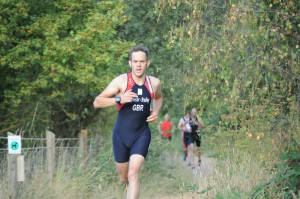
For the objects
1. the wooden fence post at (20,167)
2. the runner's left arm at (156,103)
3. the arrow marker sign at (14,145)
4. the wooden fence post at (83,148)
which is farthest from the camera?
the wooden fence post at (83,148)

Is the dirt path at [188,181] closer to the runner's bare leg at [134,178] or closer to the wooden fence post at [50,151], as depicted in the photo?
the runner's bare leg at [134,178]

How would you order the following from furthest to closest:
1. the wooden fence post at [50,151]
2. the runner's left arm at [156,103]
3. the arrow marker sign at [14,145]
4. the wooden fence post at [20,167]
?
the wooden fence post at [50,151] → the wooden fence post at [20,167] → the arrow marker sign at [14,145] → the runner's left arm at [156,103]

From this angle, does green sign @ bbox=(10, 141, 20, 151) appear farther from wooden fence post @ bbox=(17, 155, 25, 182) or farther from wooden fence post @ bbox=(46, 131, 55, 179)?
wooden fence post @ bbox=(46, 131, 55, 179)

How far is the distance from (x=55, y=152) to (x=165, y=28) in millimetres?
4261

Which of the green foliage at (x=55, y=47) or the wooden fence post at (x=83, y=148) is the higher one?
the green foliage at (x=55, y=47)

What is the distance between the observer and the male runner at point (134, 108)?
810 centimetres

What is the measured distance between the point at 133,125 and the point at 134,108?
0.80 ft

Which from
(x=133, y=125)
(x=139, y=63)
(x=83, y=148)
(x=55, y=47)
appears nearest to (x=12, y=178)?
(x=133, y=125)

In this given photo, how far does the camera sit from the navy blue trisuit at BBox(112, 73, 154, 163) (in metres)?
8.18

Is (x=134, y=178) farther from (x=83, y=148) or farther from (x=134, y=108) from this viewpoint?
(x=83, y=148)

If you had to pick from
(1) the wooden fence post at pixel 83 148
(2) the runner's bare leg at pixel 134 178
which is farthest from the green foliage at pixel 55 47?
(2) the runner's bare leg at pixel 134 178

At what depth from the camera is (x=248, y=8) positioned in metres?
6.63

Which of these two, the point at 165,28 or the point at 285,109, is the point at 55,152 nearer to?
the point at 165,28

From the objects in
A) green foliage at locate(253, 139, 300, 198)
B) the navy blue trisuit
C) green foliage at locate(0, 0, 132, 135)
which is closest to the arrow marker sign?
the navy blue trisuit
